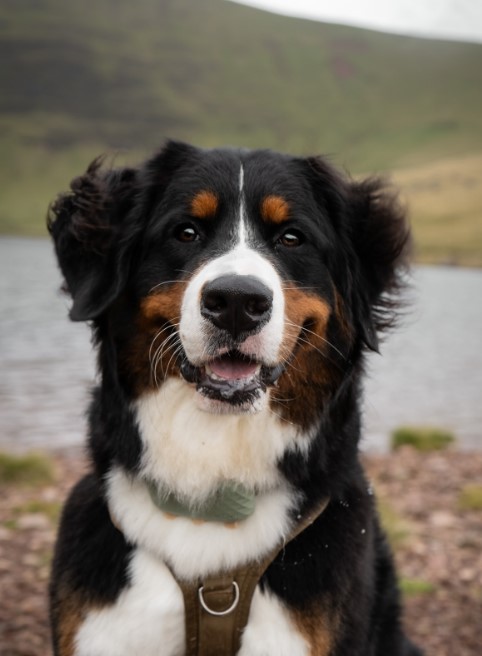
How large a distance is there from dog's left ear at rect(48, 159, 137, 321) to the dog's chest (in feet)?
3.56

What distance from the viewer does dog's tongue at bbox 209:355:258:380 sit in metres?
2.79

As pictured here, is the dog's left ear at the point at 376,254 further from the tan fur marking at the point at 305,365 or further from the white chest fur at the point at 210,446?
the white chest fur at the point at 210,446

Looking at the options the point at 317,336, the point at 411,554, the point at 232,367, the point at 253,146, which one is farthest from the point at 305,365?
the point at 253,146

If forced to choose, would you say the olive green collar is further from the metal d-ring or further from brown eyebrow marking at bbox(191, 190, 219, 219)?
brown eyebrow marking at bbox(191, 190, 219, 219)

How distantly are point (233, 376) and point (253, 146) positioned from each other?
85.4 m

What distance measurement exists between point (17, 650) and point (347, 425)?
231 cm

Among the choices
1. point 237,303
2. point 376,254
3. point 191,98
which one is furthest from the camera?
point 191,98

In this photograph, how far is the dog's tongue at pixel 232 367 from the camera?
9.14ft

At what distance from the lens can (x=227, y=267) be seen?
260cm

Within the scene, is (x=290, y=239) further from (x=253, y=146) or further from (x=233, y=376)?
(x=253, y=146)

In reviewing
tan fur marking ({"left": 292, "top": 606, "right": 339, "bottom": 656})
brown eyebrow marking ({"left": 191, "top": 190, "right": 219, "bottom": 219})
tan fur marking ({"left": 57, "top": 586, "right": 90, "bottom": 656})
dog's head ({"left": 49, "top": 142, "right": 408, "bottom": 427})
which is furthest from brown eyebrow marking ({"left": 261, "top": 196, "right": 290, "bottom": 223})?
tan fur marking ({"left": 57, "top": 586, "right": 90, "bottom": 656})

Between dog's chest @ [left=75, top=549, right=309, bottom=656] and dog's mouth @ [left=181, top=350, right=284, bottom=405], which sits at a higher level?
dog's mouth @ [left=181, top=350, right=284, bottom=405]

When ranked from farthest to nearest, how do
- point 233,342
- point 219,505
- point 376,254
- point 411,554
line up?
point 411,554 → point 376,254 → point 219,505 → point 233,342

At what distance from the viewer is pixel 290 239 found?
10.0 feet
